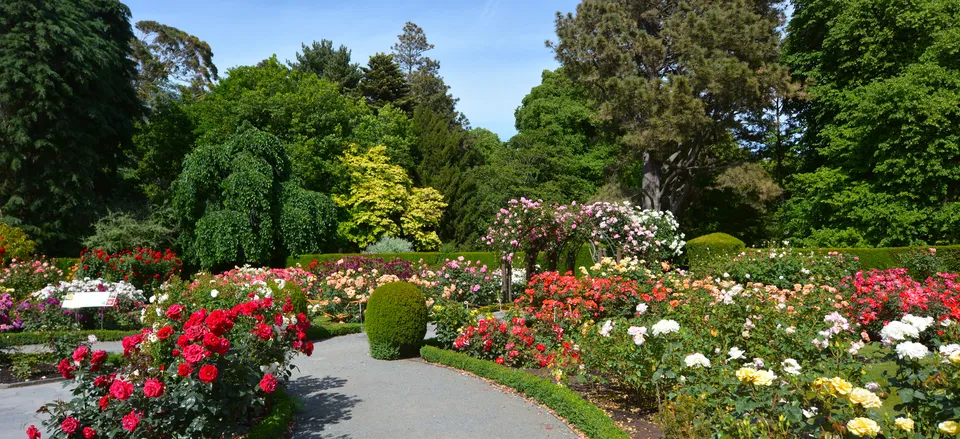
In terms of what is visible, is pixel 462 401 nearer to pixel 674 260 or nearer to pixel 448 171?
pixel 674 260

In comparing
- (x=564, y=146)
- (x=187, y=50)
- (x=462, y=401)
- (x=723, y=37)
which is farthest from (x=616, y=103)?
(x=187, y=50)

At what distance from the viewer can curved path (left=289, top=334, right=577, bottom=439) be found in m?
4.82

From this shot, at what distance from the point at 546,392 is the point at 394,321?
125 inches

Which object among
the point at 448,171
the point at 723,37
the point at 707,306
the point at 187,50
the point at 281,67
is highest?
the point at 187,50

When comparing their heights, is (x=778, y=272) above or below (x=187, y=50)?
below

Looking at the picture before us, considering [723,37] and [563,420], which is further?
[723,37]

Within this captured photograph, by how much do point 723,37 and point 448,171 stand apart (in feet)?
46.7

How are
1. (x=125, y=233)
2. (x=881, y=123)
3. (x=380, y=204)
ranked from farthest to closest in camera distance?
(x=380, y=204) < (x=125, y=233) < (x=881, y=123)

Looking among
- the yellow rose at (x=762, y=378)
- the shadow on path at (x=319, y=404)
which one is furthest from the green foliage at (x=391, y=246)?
the yellow rose at (x=762, y=378)

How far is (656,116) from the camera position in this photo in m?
18.4

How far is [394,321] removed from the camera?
313 inches

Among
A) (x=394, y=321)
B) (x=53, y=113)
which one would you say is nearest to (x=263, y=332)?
(x=394, y=321)

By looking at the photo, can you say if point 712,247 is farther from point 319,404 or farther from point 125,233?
point 125,233

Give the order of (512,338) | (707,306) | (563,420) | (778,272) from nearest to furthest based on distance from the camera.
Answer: (563,420)
(707,306)
(512,338)
(778,272)
